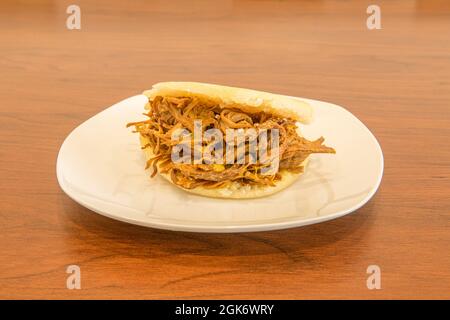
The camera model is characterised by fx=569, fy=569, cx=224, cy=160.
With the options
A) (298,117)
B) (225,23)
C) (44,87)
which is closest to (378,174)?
(298,117)

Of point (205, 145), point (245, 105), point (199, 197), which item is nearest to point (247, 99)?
point (245, 105)

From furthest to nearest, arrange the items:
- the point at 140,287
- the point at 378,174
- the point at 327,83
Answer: the point at 327,83, the point at 378,174, the point at 140,287

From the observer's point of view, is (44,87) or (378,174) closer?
(378,174)

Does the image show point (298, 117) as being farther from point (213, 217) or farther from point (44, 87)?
point (44, 87)
